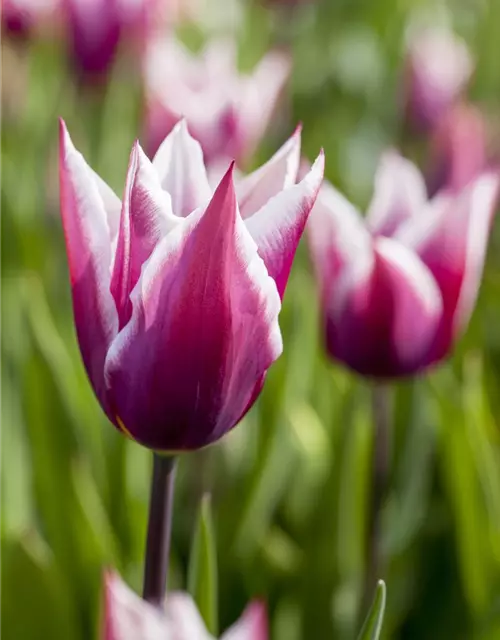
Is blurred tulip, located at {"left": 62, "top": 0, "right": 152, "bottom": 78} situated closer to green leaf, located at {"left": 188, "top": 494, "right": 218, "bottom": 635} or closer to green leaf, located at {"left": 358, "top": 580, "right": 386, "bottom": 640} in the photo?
green leaf, located at {"left": 188, "top": 494, "right": 218, "bottom": 635}

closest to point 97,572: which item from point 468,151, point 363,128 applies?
point 468,151

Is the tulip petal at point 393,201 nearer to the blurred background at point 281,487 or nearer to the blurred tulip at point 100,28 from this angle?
the blurred background at point 281,487

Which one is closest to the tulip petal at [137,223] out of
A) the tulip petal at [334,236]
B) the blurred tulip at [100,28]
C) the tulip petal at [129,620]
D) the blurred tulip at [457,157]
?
the tulip petal at [129,620]

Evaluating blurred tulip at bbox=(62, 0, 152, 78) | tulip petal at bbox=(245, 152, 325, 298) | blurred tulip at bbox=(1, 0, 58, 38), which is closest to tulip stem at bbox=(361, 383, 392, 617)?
tulip petal at bbox=(245, 152, 325, 298)

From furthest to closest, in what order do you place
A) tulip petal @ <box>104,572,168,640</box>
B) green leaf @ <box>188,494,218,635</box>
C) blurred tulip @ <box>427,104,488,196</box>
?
blurred tulip @ <box>427,104,488,196</box>, green leaf @ <box>188,494,218,635</box>, tulip petal @ <box>104,572,168,640</box>

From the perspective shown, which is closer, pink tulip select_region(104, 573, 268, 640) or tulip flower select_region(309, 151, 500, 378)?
pink tulip select_region(104, 573, 268, 640)

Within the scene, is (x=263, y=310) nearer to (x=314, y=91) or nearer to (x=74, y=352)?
(x=74, y=352)

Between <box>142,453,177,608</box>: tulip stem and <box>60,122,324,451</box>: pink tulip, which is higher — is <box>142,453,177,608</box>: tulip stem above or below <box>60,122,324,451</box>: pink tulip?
below
